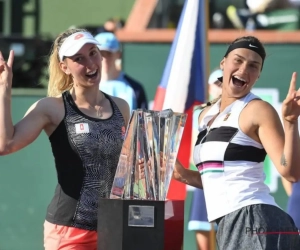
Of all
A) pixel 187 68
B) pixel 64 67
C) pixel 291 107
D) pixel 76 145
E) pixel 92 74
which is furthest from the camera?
pixel 187 68

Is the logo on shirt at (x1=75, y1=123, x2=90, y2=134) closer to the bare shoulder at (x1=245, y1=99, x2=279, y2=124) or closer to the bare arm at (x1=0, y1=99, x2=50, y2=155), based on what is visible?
the bare arm at (x1=0, y1=99, x2=50, y2=155)

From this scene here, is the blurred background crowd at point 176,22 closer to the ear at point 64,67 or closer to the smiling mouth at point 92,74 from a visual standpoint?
the ear at point 64,67

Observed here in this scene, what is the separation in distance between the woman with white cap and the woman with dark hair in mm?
548

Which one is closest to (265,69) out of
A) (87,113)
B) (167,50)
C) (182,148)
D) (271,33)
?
(271,33)

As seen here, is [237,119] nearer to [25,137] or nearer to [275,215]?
[275,215]

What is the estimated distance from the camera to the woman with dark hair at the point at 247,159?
364cm

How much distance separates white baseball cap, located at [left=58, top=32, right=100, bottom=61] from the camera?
430 cm

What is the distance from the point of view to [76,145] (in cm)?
419

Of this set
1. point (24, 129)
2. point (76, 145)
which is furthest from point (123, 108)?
point (24, 129)

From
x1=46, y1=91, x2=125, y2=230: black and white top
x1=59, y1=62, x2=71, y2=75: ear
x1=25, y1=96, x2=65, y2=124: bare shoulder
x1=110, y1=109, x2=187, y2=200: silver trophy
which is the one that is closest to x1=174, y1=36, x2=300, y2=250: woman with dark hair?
x1=110, y1=109, x2=187, y2=200: silver trophy

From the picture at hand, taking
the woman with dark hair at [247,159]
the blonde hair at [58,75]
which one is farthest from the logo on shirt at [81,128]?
the woman with dark hair at [247,159]

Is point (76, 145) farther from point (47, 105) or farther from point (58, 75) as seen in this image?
point (58, 75)

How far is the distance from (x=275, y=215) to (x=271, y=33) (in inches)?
188

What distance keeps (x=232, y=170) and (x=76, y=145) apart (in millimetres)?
845
